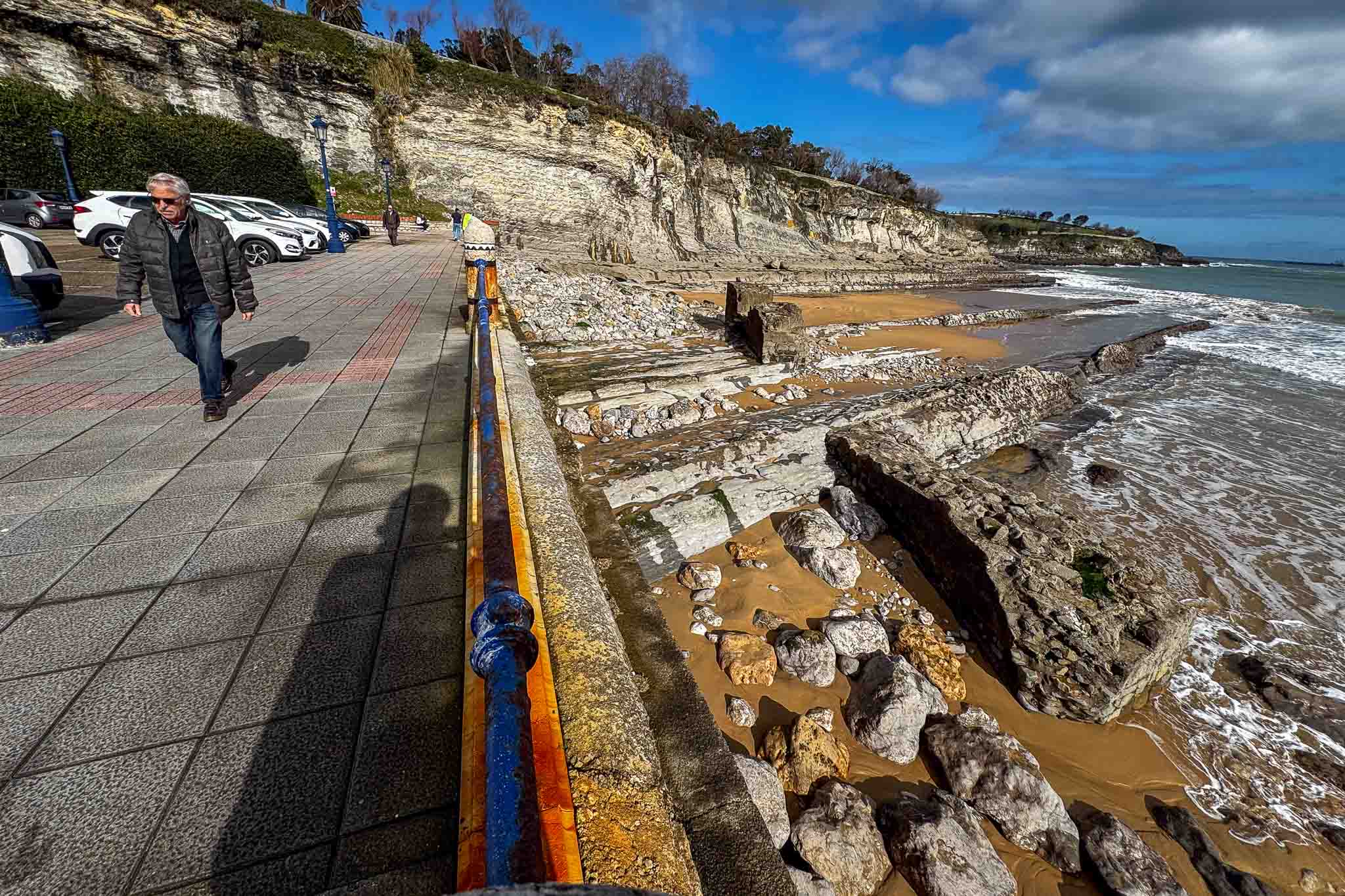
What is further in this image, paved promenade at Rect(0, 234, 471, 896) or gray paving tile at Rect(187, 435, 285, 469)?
gray paving tile at Rect(187, 435, 285, 469)

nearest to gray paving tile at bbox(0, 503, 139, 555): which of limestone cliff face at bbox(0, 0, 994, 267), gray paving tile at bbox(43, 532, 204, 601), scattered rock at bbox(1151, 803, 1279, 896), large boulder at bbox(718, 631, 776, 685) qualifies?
gray paving tile at bbox(43, 532, 204, 601)

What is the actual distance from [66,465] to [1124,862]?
6.64 metres

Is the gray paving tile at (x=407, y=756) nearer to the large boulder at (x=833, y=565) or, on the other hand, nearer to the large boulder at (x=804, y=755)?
the large boulder at (x=804, y=755)

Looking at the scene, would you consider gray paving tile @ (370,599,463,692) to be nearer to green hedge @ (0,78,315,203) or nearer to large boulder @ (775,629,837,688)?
large boulder @ (775,629,837,688)

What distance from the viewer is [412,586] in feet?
7.94

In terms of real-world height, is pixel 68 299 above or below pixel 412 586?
above

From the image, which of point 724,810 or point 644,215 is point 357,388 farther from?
point 644,215

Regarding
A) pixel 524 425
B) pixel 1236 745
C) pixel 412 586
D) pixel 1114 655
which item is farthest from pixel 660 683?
pixel 1236 745

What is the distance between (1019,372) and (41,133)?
3150 centimetres

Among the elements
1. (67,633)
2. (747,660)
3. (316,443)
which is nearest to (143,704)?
(67,633)

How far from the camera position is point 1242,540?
5.21 m

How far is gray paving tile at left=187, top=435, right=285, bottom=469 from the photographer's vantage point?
11.7 feet

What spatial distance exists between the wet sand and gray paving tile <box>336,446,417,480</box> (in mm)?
2171

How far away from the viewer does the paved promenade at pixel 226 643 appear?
1395 mm
